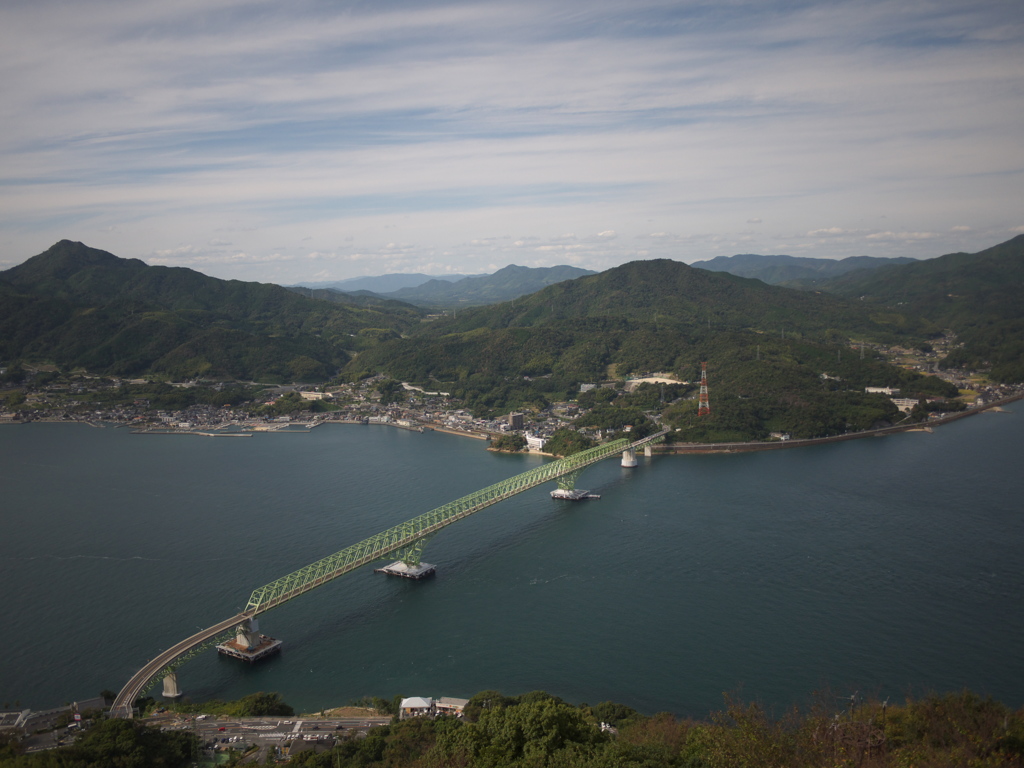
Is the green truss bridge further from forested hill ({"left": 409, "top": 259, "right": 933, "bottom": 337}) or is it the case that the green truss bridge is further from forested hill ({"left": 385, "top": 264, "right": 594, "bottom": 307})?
forested hill ({"left": 385, "top": 264, "right": 594, "bottom": 307})

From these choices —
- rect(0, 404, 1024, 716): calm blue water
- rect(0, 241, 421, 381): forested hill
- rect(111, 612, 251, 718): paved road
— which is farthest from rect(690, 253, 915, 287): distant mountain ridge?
rect(111, 612, 251, 718): paved road

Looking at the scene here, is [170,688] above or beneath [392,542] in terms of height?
beneath

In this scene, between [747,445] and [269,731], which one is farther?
[747,445]

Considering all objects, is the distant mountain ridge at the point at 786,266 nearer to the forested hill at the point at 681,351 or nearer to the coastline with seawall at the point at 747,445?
the forested hill at the point at 681,351

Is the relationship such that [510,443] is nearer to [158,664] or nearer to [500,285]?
[158,664]

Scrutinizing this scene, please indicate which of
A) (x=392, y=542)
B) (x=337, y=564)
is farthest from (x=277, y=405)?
(x=337, y=564)

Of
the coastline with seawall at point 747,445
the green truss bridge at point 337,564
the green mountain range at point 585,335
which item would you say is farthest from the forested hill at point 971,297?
the green truss bridge at point 337,564

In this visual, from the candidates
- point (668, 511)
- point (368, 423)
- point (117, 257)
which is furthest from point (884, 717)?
point (117, 257)
